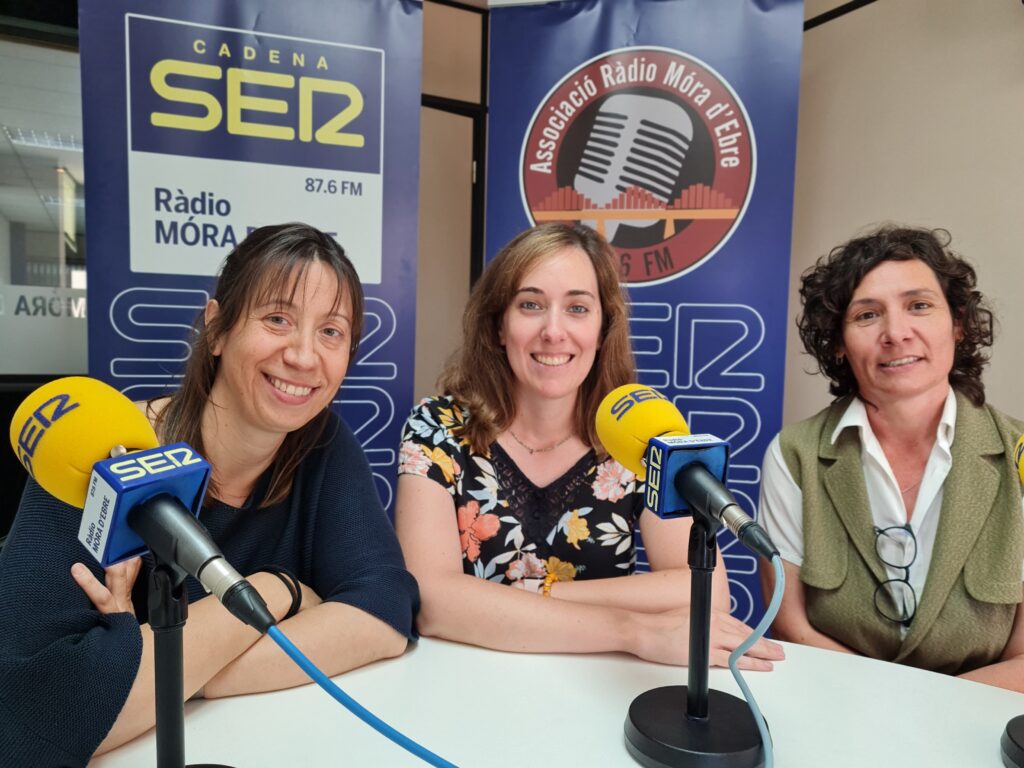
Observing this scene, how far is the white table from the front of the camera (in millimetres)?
935

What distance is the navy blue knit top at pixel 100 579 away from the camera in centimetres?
86

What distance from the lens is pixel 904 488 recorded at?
1659 mm

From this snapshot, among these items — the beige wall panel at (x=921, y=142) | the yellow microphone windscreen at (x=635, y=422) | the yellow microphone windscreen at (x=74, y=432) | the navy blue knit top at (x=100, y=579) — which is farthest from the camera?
the beige wall panel at (x=921, y=142)

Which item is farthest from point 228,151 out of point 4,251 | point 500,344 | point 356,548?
point 356,548

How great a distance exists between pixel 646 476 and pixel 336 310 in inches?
26.8

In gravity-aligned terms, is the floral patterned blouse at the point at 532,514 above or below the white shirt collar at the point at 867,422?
below

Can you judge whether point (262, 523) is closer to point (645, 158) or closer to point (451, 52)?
point (645, 158)

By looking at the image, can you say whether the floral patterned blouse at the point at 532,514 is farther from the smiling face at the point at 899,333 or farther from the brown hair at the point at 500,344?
the smiling face at the point at 899,333

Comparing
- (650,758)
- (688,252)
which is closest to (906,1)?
(688,252)

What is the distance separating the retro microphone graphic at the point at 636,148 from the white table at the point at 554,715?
1.78 m

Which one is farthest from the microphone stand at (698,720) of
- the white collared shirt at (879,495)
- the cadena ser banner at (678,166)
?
the cadena ser banner at (678,166)

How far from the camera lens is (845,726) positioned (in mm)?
A: 1043

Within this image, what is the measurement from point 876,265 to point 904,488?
52 centimetres

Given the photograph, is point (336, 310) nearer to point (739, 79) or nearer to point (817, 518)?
point (817, 518)
